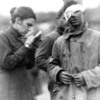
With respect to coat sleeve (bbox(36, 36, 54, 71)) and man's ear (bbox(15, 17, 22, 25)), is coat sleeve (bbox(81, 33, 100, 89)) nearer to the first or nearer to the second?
coat sleeve (bbox(36, 36, 54, 71))

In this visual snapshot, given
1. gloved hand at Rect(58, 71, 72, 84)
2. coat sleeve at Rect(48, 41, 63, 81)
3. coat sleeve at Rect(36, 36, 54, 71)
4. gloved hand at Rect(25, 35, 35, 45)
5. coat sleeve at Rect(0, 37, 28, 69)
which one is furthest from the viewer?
coat sleeve at Rect(36, 36, 54, 71)

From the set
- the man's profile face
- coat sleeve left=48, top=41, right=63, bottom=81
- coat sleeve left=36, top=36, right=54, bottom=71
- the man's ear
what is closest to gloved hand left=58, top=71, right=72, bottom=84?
coat sleeve left=48, top=41, right=63, bottom=81

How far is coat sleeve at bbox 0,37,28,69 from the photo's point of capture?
3.89 metres

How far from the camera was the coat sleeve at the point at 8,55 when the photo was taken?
12.8ft

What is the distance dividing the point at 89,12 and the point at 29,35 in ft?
18.8

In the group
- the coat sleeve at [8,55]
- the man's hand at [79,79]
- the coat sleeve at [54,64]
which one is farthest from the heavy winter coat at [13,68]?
the man's hand at [79,79]

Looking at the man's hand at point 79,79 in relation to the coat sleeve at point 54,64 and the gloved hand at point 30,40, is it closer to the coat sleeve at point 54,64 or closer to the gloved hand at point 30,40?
the coat sleeve at point 54,64

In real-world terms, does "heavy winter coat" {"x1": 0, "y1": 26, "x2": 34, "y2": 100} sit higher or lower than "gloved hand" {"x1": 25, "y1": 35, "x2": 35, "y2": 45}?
lower

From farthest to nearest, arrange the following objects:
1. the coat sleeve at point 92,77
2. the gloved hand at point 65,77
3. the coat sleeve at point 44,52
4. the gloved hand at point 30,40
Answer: the coat sleeve at point 44,52 → the gloved hand at point 30,40 → the gloved hand at point 65,77 → the coat sleeve at point 92,77

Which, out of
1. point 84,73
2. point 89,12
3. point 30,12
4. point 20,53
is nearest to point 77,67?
point 84,73

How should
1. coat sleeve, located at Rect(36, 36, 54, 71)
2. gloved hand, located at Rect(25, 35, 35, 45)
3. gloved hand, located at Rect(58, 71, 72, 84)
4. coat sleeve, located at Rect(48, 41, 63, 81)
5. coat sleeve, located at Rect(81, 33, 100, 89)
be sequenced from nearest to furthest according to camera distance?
coat sleeve, located at Rect(81, 33, 100, 89) < gloved hand, located at Rect(58, 71, 72, 84) < coat sleeve, located at Rect(48, 41, 63, 81) < gloved hand, located at Rect(25, 35, 35, 45) < coat sleeve, located at Rect(36, 36, 54, 71)

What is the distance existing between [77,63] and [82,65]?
0.20ft

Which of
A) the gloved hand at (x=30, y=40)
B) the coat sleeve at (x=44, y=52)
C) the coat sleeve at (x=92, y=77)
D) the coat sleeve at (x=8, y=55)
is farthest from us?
the coat sleeve at (x=44, y=52)

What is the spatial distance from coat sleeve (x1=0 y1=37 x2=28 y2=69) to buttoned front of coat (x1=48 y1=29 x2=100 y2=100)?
577mm
